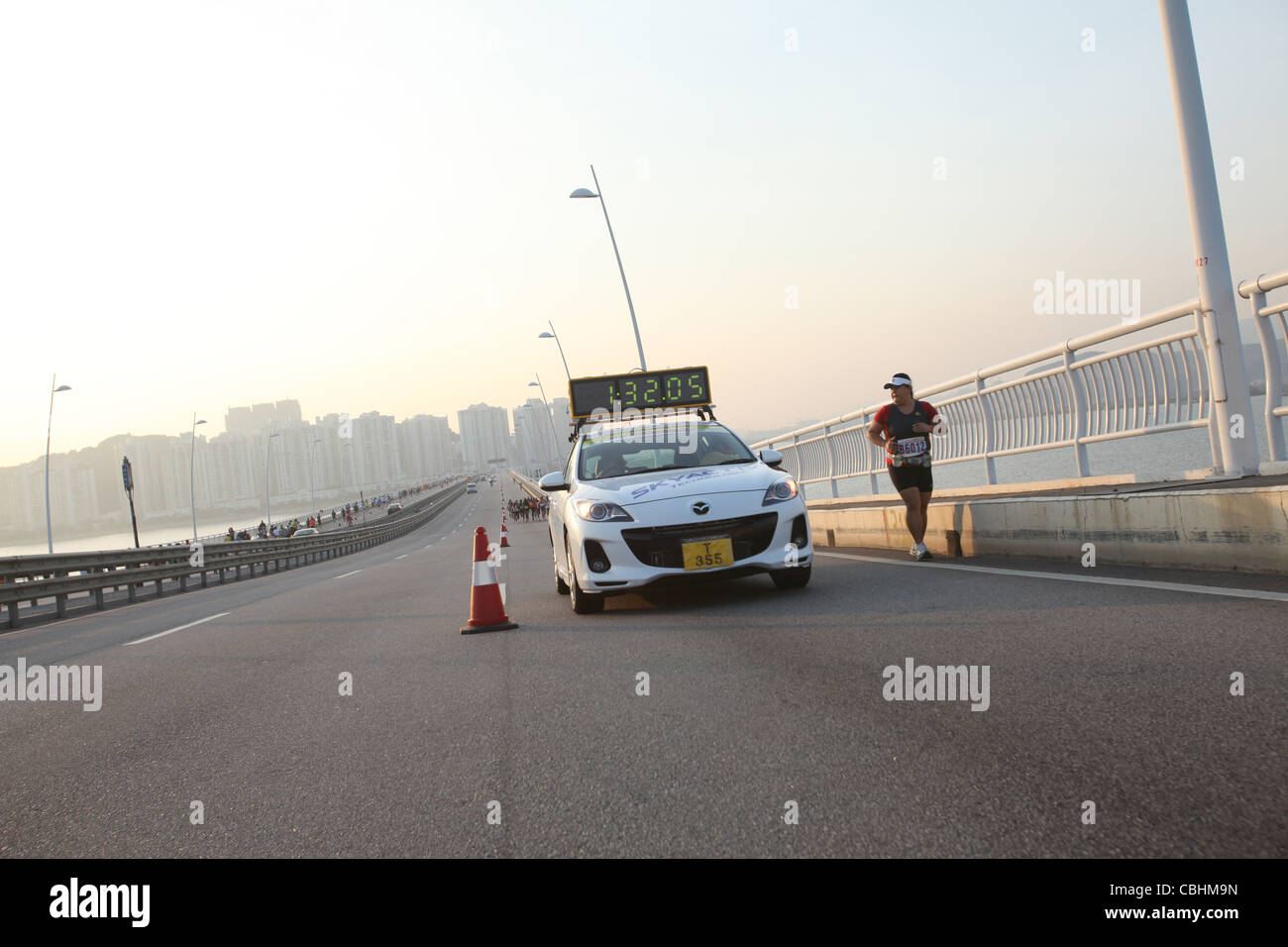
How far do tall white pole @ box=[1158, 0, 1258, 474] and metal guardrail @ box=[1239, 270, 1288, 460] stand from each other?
242 millimetres

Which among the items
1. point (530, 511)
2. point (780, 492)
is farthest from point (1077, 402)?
point (530, 511)

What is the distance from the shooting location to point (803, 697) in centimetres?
461

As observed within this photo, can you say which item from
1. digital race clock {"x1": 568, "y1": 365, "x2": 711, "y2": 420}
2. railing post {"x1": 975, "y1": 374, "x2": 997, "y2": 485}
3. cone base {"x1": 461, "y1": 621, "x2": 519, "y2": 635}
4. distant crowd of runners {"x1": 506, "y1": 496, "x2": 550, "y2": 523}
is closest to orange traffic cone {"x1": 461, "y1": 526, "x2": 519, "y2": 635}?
cone base {"x1": 461, "y1": 621, "x2": 519, "y2": 635}

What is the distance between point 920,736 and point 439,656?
422 centimetres

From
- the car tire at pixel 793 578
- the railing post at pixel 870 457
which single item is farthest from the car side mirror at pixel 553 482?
the railing post at pixel 870 457

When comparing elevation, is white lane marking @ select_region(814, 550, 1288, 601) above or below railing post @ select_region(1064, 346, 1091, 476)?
below

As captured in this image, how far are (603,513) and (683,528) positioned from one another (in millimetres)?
690

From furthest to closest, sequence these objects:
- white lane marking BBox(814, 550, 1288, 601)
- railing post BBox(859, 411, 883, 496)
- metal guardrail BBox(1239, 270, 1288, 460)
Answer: railing post BBox(859, 411, 883, 496), metal guardrail BBox(1239, 270, 1288, 460), white lane marking BBox(814, 550, 1288, 601)

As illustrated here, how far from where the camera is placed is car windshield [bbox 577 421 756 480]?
29.6 feet

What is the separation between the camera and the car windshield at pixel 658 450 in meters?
9.02

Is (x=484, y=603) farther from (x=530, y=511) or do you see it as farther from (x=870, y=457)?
(x=530, y=511)

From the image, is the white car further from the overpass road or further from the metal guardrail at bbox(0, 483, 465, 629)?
the metal guardrail at bbox(0, 483, 465, 629)

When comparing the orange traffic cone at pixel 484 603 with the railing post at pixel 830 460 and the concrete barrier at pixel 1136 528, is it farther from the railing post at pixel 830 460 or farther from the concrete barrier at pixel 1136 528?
the railing post at pixel 830 460
